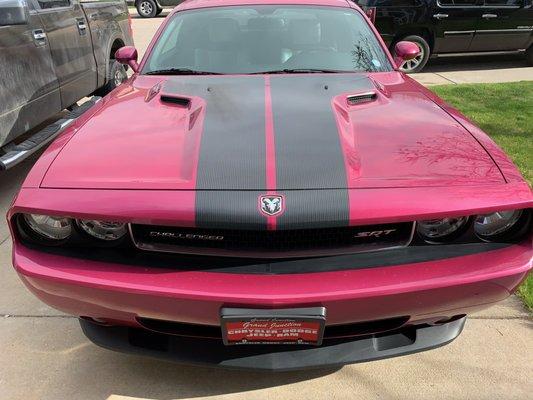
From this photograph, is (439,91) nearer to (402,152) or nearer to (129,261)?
(402,152)

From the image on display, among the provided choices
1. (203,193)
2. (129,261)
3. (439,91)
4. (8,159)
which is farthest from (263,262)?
(439,91)

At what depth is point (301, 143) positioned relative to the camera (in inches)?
76.9

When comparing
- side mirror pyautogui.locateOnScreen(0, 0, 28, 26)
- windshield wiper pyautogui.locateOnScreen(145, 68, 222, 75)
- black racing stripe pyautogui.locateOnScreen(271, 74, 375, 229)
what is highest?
side mirror pyautogui.locateOnScreen(0, 0, 28, 26)

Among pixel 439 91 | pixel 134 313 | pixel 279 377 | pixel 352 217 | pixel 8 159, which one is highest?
pixel 352 217

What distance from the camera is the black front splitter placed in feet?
6.22

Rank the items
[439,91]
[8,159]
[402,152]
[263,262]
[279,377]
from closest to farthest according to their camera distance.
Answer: [263,262] < [402,152] < [279,377] < [8,159] < [439,91]

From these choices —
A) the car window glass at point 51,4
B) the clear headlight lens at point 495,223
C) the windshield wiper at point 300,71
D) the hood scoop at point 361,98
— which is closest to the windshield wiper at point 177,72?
the windshield wiper at point 300,71

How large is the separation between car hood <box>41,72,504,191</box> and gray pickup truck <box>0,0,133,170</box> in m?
1.52

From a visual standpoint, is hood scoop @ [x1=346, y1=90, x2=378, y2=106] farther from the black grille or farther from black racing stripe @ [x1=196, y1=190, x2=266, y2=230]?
black racing stripe @ [x1=196, y1=190, x2=266, y2=230]

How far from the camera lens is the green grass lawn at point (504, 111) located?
15.9 feet

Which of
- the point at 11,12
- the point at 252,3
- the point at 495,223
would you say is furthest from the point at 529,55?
the point at 11,12

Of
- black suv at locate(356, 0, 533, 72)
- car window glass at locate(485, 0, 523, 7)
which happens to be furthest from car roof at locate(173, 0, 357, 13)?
→ car window glass at locate(485, 0, 523, 7)

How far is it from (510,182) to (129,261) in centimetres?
140

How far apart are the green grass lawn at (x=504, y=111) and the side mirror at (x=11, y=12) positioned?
158 inches
